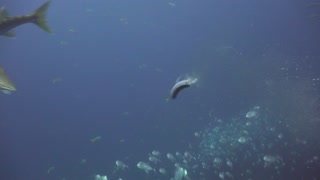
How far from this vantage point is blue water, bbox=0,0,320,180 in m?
18.3

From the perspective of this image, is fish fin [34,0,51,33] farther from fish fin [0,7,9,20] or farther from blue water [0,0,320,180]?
blue water [0,0,320,180]

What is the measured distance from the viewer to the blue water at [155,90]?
1830 cm

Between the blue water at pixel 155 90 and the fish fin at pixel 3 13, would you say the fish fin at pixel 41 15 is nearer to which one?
the fish fin at pixel 3 13

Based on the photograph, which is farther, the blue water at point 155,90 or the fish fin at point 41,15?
the blue water at point 155,90

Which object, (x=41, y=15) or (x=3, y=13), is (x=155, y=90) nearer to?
(x=41, y=15)

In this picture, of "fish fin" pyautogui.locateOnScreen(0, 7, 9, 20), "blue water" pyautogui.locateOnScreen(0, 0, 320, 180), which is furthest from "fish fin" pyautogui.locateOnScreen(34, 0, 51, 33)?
"blue water" pyautogui.locateOnScreen(0, 0, 320, 180)

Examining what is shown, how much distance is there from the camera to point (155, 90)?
33.0 m

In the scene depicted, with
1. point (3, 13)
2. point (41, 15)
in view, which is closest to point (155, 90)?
point (41, 15)

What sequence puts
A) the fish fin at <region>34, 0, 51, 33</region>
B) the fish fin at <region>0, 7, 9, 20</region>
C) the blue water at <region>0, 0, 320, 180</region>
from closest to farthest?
the fish fin at <region>0, 7, 9, 20</region> → the fish fin at <region>34, 0, 51, 33</region> → the blue water at <region>0, 0, 320, 180</region>

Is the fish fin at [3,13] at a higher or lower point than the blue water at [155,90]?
higher

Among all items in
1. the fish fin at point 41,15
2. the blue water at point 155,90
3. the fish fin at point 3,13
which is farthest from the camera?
the blue water at point 155,90

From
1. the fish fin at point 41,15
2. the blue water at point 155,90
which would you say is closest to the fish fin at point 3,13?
the fish fin at point 41,15

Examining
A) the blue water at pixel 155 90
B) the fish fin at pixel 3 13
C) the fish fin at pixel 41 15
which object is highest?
the fish fin at pixel 3 13

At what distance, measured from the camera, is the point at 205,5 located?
47.5 meters
